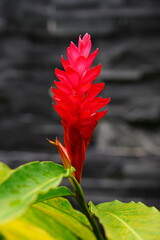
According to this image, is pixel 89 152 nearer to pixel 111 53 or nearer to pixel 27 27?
pixel 111 53

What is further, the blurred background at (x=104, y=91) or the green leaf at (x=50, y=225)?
the blurred background at (x=104, y=91)

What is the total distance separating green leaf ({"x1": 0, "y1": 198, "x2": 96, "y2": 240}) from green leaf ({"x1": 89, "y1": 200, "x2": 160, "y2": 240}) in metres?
0.03

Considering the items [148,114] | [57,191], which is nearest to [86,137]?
[57,191]

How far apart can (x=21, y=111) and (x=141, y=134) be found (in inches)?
18.8

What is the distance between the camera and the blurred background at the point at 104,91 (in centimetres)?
154

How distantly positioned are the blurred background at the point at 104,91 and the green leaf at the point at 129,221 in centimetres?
107

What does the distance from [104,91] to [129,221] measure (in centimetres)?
113

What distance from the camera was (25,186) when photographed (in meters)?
0.36

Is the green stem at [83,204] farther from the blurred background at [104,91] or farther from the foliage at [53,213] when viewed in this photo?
the blurred background at [104,91]

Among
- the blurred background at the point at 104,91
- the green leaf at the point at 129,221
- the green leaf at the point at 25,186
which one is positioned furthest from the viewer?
the blurred background at the point at 104,91

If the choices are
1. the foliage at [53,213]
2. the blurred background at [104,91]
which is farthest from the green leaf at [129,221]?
the blurred background at [104,91]

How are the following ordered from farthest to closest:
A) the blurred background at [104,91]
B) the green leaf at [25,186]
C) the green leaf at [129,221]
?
1. the blurred background at [104,91]
2. the green leaf at [129,221]
3. the green leaf at [25,186]

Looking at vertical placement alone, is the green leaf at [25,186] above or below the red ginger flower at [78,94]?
below

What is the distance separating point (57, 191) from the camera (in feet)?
1.46
